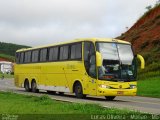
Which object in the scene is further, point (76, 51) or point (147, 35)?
point (147, 35)

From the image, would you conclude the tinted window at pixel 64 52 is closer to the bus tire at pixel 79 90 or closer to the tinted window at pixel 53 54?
the tinted window at pixel 53 54

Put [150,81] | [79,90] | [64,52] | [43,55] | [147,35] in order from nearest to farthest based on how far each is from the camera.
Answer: [79,90], [64,52], [43,55], [150,81], [147,35]

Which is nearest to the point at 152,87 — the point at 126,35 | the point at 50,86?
the point at 50,86

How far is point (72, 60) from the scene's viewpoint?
28.7m

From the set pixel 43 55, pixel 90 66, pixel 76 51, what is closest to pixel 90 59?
pixel 90 66

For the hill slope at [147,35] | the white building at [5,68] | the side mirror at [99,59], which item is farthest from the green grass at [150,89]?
the white building at [5,68]

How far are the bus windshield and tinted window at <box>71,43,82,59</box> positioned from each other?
179cm

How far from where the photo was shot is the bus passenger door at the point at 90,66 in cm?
2614

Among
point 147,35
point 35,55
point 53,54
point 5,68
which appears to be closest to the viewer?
point 53,54

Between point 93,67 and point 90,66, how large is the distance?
Answer: 1.15 feet

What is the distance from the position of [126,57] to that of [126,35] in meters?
41.3

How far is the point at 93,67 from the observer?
26.3 metres

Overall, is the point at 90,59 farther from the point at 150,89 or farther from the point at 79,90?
the point at 150,89

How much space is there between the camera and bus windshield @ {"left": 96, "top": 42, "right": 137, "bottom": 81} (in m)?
25.7
